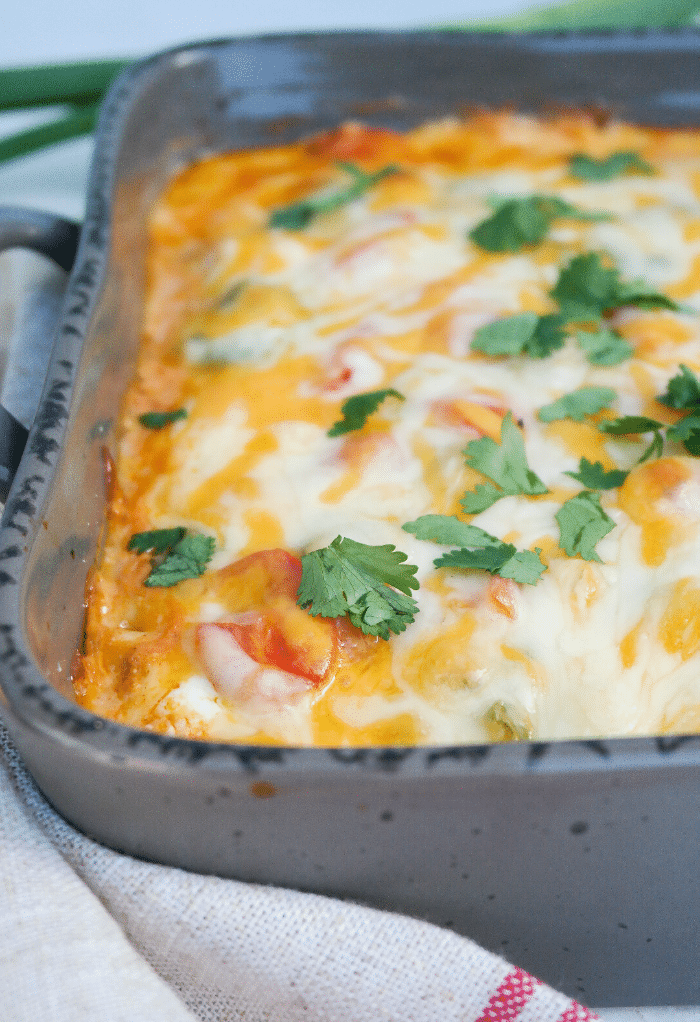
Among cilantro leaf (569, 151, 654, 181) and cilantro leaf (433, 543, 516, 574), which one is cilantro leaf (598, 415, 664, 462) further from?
cilantro leaf (569, 151, 654, 181)

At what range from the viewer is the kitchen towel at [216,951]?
3.80ft

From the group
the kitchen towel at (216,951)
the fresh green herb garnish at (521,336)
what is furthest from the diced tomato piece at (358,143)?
the kitchen towel at (216,951)

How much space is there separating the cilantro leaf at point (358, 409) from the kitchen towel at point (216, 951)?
0.72 meters

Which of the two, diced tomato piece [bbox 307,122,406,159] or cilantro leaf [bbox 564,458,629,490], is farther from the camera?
diced tomato piece [bbox 307,122,406,159]

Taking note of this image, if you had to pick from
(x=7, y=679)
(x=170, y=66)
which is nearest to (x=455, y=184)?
(x=170, y=66)

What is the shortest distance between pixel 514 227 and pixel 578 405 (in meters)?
0.55

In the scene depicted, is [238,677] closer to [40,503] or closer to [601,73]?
[40,503]

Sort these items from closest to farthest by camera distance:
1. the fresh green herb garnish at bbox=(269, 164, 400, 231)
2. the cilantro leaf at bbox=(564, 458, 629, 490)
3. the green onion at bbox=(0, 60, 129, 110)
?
the cilantro leaf at bbox=(564, 458, 629, 490)
the fresh green herb garnish at bbox=(269, 164, 400, 231)
the green onion at bbox=(0, 60, 129, 110)

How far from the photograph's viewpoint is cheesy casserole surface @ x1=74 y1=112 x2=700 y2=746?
4.35 ft

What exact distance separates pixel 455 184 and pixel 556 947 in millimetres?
1594

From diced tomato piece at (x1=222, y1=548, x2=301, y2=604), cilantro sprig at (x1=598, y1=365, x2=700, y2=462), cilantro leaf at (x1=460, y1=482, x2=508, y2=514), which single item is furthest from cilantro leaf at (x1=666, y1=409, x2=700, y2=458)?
diced tomato piece at (x1=222, y1=548, x2=301, y2=604)

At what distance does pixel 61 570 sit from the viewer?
4.54 feet

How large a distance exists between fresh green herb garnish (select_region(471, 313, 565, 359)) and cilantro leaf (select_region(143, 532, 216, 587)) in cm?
60

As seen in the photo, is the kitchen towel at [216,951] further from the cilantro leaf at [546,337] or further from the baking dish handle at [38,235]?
the cilantro leaf at [546,337]
